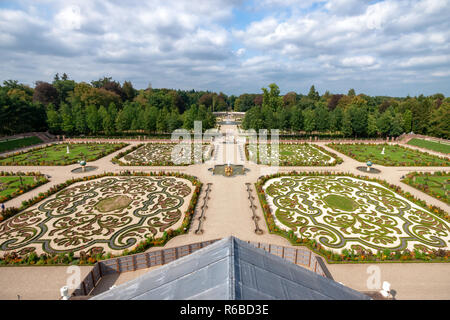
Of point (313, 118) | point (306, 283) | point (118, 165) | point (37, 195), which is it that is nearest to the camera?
point (306, 283)

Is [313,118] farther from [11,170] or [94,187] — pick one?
[11,170]

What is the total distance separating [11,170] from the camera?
32.7 m

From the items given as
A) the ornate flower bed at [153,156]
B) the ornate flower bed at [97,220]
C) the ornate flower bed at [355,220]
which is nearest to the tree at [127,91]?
the ornate flower bed at [153,156]

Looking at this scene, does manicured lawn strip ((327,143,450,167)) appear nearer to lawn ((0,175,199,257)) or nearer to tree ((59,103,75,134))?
lawn ((0,175,199,257))

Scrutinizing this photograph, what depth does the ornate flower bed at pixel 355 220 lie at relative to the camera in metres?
16.2

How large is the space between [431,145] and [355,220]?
1810 inches

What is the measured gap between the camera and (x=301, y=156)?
41594 millimetres

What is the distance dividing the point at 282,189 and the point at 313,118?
132 feet

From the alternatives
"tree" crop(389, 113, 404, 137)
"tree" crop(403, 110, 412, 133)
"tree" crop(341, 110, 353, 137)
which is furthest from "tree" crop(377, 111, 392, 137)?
"tree" crop(403, 110, 412, 133)

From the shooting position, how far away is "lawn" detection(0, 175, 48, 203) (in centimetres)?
2427

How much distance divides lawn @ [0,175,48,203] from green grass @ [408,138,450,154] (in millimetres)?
64897

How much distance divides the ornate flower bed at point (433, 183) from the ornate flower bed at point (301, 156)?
30.3 ft
